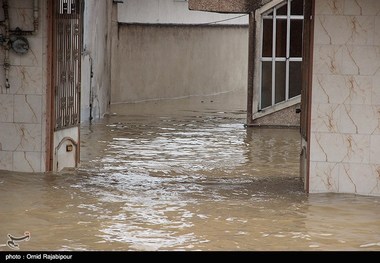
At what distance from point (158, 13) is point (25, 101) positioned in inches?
653

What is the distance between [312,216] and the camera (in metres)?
11.5

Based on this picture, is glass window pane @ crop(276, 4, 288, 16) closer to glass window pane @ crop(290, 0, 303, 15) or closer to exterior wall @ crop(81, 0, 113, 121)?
glass window pane @ crop(290, 0, 303, 15)

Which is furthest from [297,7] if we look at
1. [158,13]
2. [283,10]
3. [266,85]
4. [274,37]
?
[158,13]

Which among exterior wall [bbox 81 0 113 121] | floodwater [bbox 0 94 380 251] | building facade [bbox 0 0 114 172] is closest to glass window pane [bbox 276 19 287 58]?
floodwater [bbox 0 94 380 251]

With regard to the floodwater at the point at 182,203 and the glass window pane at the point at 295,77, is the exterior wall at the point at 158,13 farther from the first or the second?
the floodwater at the point at 182,203

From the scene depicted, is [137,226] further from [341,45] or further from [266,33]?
[266,33]

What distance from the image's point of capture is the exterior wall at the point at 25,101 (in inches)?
549

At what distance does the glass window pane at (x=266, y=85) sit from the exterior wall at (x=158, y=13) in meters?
8.27

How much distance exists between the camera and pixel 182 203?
12.2 meters

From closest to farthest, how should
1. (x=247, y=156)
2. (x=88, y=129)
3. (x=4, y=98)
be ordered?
1. (x=4, y=98)
2. (x=247, y=156)
3. (x=88, y=129)

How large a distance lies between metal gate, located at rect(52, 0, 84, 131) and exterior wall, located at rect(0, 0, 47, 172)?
23 cm

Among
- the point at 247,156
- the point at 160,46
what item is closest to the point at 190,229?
the point at 247,156

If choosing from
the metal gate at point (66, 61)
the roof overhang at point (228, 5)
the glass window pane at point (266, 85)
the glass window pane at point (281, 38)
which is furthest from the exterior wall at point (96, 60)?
the metal gate at point (66, 61)
